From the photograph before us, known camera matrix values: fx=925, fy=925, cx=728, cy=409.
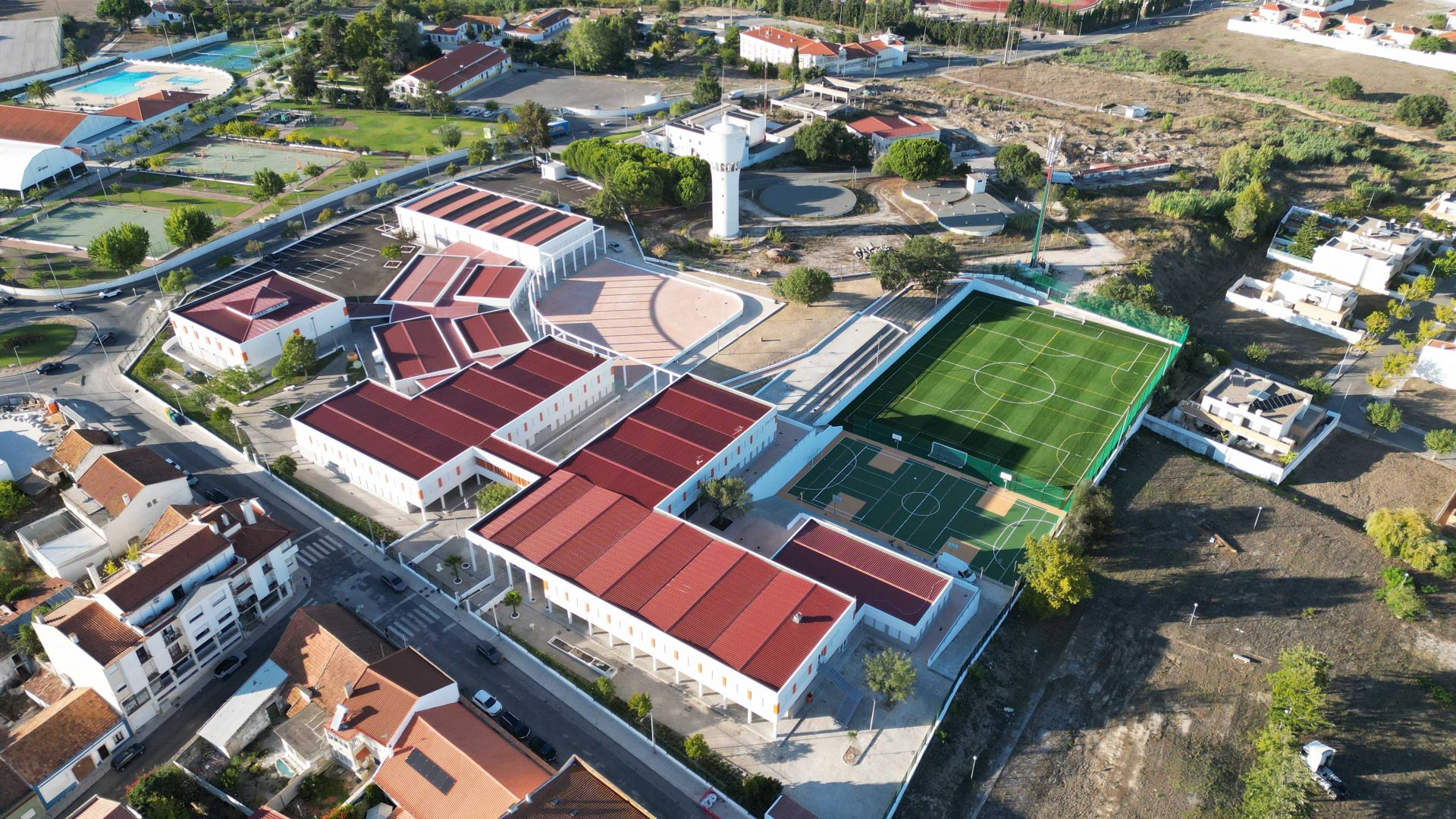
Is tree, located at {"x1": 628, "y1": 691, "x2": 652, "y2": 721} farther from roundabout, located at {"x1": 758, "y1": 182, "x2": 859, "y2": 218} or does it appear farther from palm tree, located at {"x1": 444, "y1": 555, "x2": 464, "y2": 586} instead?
roundabout, located at {"x1": 758, "y1": 182, "x2": 859, "y2": 218}

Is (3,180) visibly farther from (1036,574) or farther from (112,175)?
(1036,574)

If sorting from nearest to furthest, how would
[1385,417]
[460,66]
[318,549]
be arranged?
[318,549] → [1385,417] → [460,66]

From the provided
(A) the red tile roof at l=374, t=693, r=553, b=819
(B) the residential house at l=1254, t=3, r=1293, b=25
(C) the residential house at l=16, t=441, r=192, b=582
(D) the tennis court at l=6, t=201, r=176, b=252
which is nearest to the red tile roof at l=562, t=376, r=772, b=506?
(A) the red tile roof at l=374, t=693, r=553, b=819

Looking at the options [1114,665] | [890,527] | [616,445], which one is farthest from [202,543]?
[1114,665]

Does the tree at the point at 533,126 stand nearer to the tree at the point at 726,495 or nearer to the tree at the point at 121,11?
the tree at the point at 726,495

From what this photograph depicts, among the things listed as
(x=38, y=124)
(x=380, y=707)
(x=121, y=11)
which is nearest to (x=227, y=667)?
(x=380, y=707)

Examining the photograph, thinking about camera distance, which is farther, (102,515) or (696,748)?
(102,515)

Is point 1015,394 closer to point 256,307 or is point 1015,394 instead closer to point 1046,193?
point 1046,193
